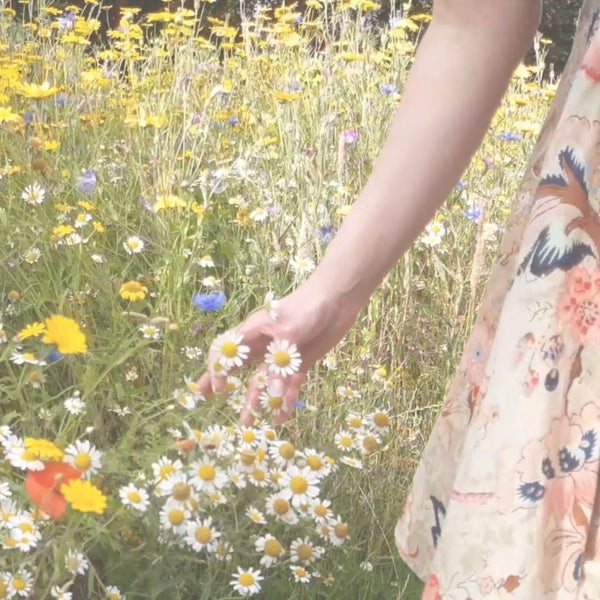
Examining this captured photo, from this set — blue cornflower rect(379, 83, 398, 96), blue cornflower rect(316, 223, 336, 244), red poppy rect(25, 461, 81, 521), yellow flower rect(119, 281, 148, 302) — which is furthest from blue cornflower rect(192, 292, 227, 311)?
blue cornflower rect(379, 83, 398, 96)

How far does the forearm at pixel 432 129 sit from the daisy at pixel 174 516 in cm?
28

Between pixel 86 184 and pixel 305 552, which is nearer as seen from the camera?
pixel 305 552

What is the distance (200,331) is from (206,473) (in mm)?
741

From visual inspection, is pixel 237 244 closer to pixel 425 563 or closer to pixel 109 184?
pixel 109 184

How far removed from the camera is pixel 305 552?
3.92 feet

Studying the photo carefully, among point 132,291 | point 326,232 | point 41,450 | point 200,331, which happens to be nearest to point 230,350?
point 41,450

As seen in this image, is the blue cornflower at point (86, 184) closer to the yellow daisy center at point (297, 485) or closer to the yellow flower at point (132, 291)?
the yellow flower at point (132, 291)

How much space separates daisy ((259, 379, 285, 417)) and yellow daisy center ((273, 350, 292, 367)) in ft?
0.13

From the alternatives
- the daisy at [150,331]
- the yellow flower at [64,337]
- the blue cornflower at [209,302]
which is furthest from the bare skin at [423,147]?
the blue cornflower at [209,302]

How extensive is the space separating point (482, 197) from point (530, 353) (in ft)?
4.89

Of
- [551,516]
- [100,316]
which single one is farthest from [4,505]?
[100,316]

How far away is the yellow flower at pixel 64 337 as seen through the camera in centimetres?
107

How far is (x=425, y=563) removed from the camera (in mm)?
978

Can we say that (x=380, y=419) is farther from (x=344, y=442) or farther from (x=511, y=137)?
(x=511, y=137)
